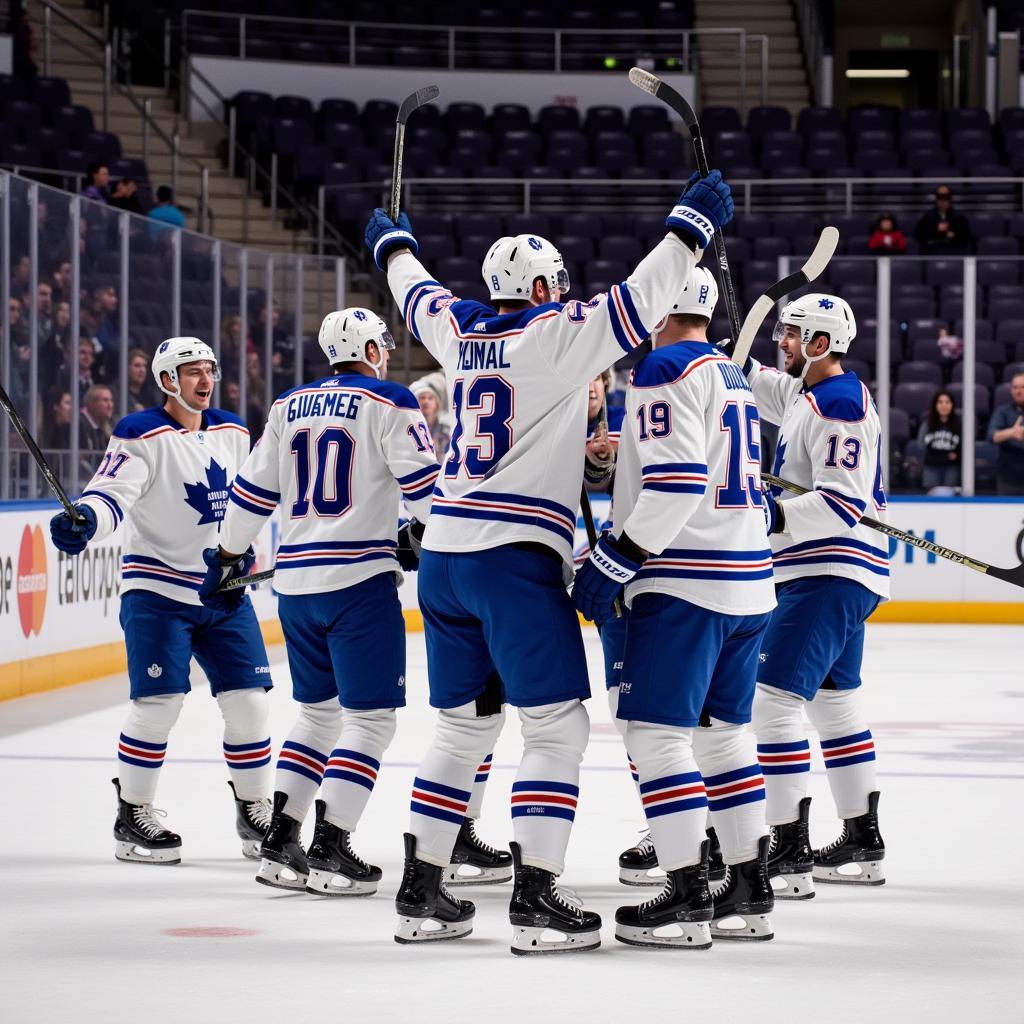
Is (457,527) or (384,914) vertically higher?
(457,527)

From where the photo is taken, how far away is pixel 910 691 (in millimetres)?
8359

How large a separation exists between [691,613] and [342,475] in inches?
41.4

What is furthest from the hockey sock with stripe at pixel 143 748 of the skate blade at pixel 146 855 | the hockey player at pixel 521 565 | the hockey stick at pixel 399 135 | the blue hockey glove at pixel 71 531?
the hockey stick at pixel 399 135

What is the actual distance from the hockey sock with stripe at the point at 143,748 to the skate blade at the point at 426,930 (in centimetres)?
118

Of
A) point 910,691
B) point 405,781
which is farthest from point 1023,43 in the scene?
point 405,781

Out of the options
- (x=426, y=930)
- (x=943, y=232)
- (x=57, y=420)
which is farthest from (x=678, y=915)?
(x=943, y=232)

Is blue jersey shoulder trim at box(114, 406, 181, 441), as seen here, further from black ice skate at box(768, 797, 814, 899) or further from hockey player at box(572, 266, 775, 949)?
black ice skate at box(768, 797, 814, 899)

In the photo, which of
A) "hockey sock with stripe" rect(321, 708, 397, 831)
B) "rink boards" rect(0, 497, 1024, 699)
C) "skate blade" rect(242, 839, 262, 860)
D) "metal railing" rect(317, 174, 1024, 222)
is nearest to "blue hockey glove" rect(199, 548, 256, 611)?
"hockey sock with stripe" rect(321, 708, 397, 831)

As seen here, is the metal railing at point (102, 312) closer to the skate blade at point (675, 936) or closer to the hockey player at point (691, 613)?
the hockey player at point (691, 613)

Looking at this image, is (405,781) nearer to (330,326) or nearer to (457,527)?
(330,326)

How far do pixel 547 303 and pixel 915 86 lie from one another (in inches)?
760

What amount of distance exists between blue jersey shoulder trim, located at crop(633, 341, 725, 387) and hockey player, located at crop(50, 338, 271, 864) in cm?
144

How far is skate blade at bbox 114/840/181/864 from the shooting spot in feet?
15.0

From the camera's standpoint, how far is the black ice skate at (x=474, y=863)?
439 cm
